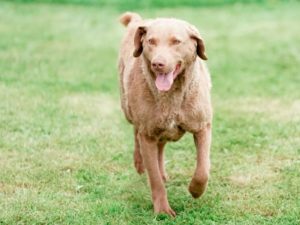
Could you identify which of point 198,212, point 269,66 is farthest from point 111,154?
point 269,66

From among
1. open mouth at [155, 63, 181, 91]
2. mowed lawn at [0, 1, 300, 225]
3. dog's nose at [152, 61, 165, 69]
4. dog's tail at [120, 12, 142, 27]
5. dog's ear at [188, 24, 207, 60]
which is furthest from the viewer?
dog's tail at [120, 12, 142, 27]

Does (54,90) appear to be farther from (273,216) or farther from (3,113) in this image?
(273,216)

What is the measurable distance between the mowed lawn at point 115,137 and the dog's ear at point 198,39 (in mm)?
1332

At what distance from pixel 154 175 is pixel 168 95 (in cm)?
69

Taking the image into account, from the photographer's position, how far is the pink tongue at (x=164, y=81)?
18.1ft

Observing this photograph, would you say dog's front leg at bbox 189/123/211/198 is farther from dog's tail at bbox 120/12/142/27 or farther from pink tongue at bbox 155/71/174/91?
dog's tail at bbox 120/12/142/27

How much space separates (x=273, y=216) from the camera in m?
5.95

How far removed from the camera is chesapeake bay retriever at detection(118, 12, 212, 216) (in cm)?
554

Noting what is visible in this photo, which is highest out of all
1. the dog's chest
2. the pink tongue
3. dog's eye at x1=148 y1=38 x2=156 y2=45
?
dog's eye at x1=148 y1=38 x2=156 y2=45

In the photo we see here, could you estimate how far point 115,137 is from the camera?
8.24 metres

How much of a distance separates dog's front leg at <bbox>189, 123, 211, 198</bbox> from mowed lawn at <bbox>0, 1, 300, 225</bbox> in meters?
0.22

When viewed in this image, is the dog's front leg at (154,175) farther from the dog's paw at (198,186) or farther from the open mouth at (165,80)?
the open mouth at (165,80)

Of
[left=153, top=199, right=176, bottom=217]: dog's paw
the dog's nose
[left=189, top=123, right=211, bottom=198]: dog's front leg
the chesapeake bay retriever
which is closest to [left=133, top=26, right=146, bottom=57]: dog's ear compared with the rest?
the chesapeake bay retriever

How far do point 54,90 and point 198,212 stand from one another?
15.5 ft
